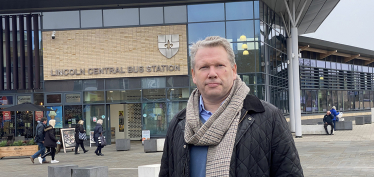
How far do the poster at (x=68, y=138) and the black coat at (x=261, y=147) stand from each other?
20.7m

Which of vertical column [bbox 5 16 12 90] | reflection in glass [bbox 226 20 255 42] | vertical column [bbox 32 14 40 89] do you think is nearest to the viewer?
reflection in glass [bbox 226 20 255 42]

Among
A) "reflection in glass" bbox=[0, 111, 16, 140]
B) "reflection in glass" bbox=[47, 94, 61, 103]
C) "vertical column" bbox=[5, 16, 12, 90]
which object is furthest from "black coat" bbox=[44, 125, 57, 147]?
"vertical column" bbox=[5, 16, 12, 90]

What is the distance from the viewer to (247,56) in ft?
81.9

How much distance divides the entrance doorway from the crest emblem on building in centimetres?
477

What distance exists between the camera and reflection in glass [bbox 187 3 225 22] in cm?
2508

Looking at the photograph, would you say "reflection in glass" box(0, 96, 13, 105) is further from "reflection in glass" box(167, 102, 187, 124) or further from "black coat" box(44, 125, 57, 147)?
"black coat" box(44, 125, 57, 147)

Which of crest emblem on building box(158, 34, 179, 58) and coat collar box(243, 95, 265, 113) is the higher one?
crest emblem on building box(158, 34, 179, 58)

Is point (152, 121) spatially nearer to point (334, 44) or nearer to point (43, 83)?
point (43, 83)

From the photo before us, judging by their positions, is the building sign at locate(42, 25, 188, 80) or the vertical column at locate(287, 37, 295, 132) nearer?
the building sign at locate(42, 25, 188, 80)

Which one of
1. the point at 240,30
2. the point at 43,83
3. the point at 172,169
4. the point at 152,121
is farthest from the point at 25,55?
the point at 172,169

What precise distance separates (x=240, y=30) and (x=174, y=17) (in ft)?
12.1

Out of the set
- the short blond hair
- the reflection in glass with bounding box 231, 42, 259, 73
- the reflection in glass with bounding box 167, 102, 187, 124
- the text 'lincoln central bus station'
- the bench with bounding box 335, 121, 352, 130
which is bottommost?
the bench with bounding box 335, 121, 352, 130

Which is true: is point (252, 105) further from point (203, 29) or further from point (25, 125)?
point (25, 125)

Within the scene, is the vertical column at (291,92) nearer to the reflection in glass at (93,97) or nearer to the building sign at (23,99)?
the reflection in glass at (93,97)
